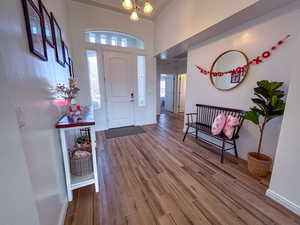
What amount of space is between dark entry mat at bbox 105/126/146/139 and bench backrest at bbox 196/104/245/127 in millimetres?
1612

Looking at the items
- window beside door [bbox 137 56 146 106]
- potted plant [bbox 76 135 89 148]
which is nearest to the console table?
potted plant [bbox 76 135 89 148]

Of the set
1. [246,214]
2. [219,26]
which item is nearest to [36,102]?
[246,214]

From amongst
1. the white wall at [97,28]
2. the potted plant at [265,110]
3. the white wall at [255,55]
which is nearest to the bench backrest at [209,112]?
the white wall at [255,55]

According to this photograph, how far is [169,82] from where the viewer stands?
6426mm

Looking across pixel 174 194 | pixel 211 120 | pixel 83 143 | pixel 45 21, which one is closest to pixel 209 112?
pixel 211 120

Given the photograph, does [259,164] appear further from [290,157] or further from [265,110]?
[265,110]

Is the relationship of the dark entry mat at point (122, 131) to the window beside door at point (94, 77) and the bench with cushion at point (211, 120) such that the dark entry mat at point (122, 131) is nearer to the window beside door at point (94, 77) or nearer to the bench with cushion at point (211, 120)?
the window beside door at point (94, 77)

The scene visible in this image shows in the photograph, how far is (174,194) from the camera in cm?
150

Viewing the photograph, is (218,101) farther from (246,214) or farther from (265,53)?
(246,214)

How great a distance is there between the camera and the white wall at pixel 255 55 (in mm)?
1668

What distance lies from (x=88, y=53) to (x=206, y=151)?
376cm

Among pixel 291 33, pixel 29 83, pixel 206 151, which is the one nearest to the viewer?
pixel 29 83

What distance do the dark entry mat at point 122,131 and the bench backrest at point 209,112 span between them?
1.61 metres

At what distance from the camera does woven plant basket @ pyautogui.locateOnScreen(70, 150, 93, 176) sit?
1534mm
